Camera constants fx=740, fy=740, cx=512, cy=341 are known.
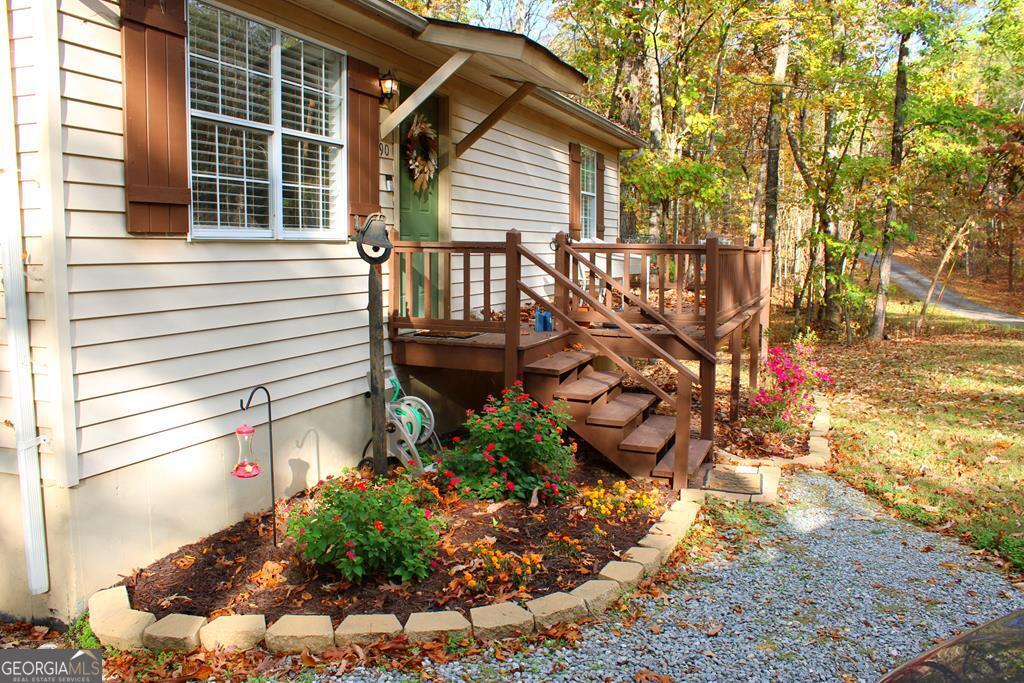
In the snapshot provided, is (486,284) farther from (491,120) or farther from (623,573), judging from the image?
(623,573)

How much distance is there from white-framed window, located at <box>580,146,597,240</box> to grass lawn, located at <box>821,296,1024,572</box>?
14.9ft

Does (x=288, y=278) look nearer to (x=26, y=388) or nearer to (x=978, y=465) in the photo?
(x=26, y=388)

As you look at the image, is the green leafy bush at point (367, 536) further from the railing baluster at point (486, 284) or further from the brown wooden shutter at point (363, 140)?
the brown wooden shutter at point (363, 140)

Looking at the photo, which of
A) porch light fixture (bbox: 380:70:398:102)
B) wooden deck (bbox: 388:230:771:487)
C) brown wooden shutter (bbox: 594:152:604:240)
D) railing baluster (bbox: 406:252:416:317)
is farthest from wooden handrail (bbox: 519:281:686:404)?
brown wooden shutter (bbox: 594:152:604:240)

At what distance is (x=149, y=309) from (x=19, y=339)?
68 centimetres

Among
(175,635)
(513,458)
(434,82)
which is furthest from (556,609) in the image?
(434,82)

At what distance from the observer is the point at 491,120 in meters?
7.50

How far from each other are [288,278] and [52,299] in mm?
1828

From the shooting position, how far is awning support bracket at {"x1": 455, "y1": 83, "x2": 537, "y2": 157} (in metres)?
7.34

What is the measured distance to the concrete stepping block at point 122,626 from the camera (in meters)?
3.64

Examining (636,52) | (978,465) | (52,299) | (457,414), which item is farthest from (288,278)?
(636,52)

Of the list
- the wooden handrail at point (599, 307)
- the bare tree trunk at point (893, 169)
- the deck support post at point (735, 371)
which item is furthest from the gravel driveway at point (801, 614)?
the bare tree trunk at point (893, 169)

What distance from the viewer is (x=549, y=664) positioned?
3.46 meters

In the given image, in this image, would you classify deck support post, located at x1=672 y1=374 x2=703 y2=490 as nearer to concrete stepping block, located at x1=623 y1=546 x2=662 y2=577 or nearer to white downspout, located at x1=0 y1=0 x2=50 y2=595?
concrete stepping block, located at x1=623 y1=546 x2=662 y2=577
